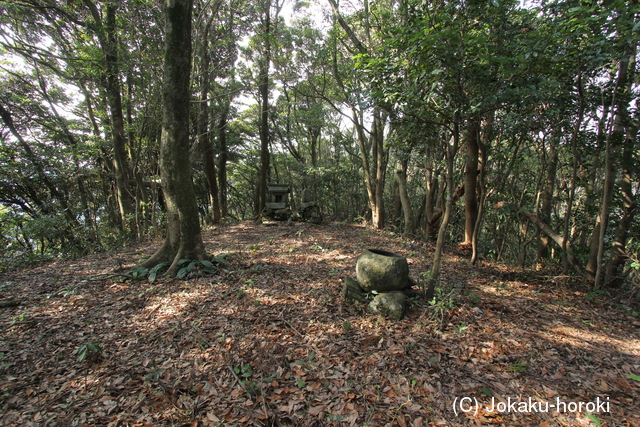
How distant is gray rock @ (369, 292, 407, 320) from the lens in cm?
370

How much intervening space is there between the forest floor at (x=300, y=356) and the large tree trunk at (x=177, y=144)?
2.54ft

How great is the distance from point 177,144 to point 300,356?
425 centimetres

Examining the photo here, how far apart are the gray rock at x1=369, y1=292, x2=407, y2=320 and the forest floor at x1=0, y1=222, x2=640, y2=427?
5.5 inches

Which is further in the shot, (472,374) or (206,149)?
(206,149)

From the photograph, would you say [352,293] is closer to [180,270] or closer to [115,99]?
[180,270]

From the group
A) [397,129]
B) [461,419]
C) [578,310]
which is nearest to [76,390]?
[461,419]

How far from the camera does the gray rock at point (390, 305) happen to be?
3695 mm

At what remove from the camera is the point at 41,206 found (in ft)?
33.7

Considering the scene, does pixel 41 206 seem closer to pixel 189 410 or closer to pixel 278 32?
pixel 278 32

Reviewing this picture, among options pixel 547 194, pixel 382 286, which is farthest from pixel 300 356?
pixel 547 194

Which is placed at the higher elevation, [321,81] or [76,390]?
[321,81]

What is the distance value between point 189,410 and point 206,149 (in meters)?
10.4

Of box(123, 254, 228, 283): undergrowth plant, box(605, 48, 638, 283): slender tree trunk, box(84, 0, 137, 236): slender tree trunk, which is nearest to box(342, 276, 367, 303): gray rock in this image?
box(123, 254, 228, 283): undergrowth plant

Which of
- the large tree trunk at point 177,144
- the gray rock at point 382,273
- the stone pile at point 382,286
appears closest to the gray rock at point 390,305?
the stone pile at point 382,286
